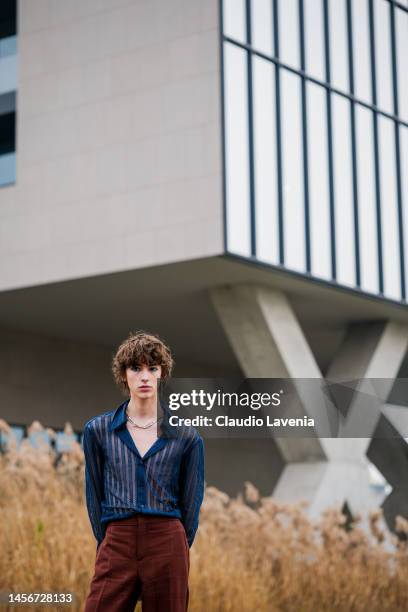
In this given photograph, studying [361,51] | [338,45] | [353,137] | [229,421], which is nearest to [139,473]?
[229,421]

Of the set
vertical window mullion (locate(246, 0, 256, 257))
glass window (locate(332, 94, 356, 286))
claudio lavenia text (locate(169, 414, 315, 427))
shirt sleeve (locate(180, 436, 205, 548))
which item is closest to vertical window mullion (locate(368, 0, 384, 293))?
glass window (locate(332, 94, 356, 286))

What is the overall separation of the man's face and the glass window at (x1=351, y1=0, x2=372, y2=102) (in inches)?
686

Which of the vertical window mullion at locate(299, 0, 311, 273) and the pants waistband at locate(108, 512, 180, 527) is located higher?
the vertical window mullion at locate(299, 0, 311, 273)

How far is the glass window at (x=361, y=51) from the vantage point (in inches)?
827

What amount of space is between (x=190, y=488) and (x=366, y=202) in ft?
55.3

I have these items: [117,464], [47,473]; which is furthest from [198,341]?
[117,464]

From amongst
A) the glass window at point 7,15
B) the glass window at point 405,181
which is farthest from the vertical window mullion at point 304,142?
the glass window at point 7,15

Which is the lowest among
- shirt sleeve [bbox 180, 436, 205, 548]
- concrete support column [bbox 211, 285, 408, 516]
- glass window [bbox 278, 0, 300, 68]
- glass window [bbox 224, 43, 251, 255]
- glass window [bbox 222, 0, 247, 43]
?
shirt sleeve [bbox 180, 436, 205, 548]

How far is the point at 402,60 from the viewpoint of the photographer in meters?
22.2

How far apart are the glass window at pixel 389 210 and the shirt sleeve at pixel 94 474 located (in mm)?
16698

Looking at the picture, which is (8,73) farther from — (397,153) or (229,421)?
(229,421)

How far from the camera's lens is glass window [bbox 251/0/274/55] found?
1850 cm

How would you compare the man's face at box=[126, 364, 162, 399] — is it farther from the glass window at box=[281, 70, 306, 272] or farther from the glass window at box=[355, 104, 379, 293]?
the glass window at box=[355, 104, 379, 293]

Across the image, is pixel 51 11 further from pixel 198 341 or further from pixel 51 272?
→ pixel 198 341
